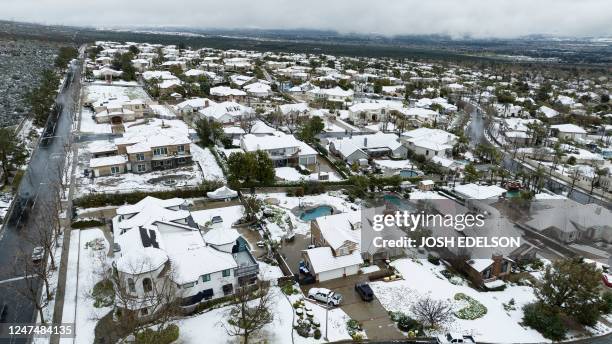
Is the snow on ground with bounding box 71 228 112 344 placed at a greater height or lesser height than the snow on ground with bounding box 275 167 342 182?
lesser

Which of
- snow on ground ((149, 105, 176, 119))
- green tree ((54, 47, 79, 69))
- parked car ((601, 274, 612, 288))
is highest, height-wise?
green tree ((54, 47, 79, 69))

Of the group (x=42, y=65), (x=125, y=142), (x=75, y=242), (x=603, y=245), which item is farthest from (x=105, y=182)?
(x=42, y=65)

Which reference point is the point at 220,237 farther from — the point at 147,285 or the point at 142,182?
the point at 142,182

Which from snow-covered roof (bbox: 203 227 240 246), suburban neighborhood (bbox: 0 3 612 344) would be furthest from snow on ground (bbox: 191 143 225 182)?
snow-covered roof (bbox: 203 227 240 246)

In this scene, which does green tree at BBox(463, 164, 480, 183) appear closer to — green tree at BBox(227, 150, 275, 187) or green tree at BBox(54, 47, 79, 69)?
green tree at BBox(227, 150, 275, 187)

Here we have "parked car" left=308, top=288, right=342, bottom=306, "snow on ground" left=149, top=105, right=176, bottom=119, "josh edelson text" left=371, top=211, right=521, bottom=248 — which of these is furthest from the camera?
"snow on ground" left=149, top=105, right=176, bottom=119

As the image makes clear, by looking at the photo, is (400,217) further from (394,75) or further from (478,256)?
(394,75)

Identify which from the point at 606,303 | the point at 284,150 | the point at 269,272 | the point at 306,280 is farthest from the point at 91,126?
the point at 606,303
